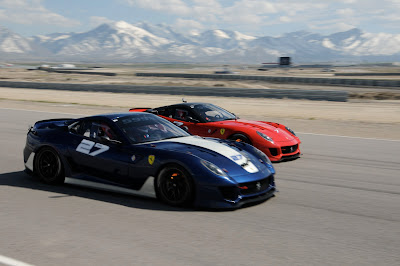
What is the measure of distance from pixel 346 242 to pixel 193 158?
2.03m

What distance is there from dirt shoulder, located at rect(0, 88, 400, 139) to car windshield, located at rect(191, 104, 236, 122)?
4.59m

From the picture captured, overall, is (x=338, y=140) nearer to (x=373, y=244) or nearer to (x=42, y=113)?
(x=373, y=244)

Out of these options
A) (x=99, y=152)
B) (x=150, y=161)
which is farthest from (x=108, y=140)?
(x=150, y=161)

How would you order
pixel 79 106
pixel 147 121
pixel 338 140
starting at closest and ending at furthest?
pixel 147 121 → pixel 338 140 → pixel 79 106

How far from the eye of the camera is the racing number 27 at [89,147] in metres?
6.71

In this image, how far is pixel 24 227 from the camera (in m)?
5.34

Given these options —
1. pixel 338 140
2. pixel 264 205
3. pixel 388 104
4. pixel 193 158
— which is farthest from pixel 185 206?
pixel 388 104

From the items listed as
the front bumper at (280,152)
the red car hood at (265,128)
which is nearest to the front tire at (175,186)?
the front bumper at (280,152)

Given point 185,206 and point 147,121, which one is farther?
point 147,121

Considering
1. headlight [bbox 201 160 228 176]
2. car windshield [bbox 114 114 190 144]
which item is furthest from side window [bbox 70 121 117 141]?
headlight [bbox 201 160 228 176]

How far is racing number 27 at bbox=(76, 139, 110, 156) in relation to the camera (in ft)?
22.0

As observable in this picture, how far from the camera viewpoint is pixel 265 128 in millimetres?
9898

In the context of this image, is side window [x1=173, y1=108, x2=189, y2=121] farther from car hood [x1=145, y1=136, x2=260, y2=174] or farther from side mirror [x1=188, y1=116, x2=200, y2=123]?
car hood [x1=145, y1=136, x2=260, y2=174]

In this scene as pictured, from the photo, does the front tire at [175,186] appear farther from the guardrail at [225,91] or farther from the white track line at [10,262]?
the guardrail at [225,91]
